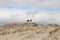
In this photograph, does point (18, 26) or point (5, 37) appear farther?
point (18, 26)

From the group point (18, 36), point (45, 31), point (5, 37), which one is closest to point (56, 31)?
point (45, 31)

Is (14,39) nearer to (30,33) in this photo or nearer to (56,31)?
(30,33)

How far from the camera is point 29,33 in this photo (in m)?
37.7

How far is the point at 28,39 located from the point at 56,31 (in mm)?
5577

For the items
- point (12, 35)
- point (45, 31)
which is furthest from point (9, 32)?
point (45, 31)

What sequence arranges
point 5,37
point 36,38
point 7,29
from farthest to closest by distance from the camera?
1. point 7,29
2. point 5,37
3. point 36,38

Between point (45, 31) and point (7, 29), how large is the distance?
8471 millimetres

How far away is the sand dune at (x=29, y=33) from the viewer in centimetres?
3553

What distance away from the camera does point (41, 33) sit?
37562 mm

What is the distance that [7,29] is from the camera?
41.1m

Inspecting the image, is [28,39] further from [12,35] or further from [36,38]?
[12,35]

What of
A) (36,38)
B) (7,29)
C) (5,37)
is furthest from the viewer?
(7,29)

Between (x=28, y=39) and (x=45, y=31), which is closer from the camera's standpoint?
(x=28, y=39)

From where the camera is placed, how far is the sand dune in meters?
35.5
